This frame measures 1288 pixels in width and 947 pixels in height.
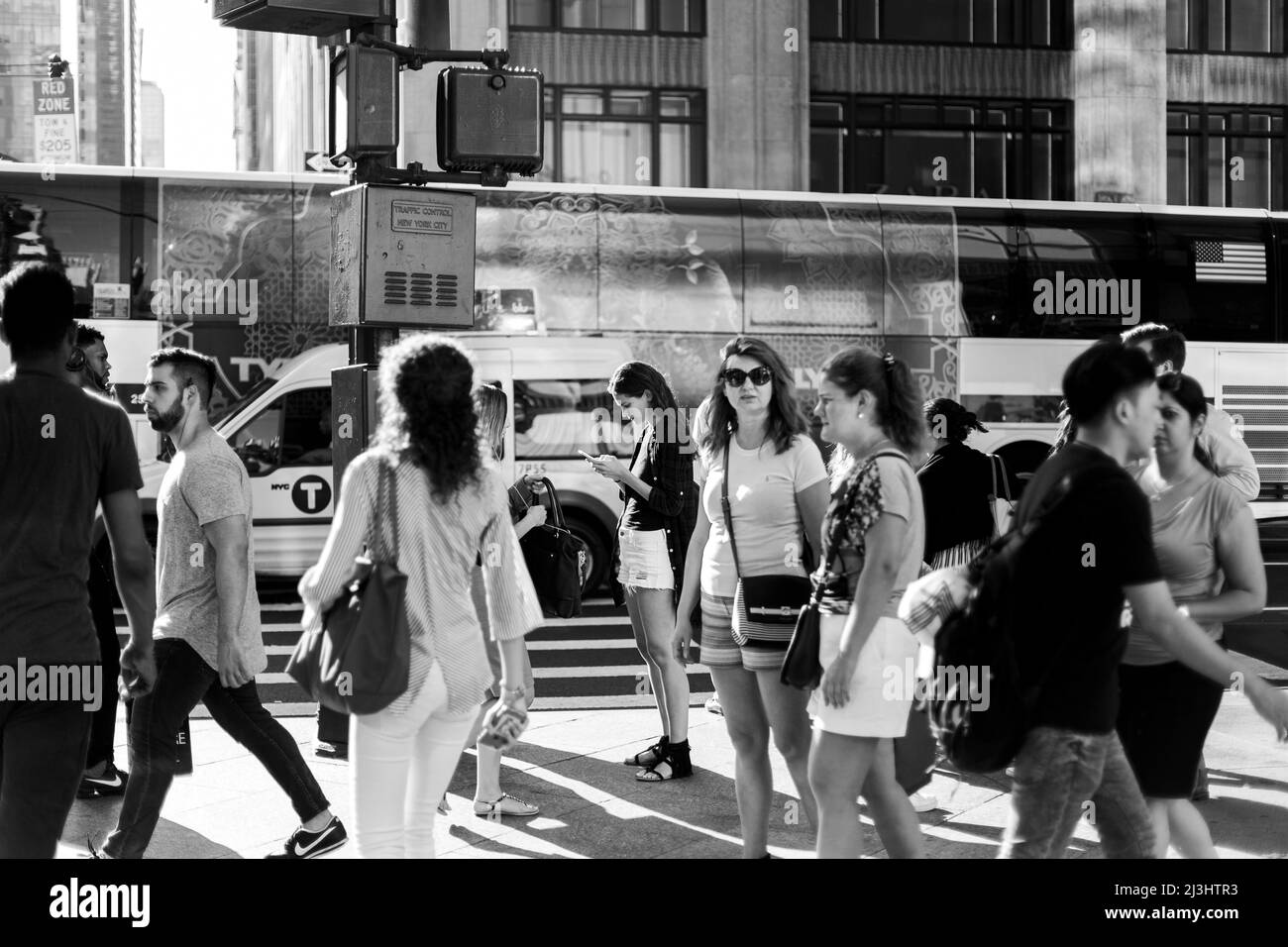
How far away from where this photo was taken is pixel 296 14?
615 centimetres

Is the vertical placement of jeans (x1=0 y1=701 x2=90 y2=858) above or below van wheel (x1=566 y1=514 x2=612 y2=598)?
above

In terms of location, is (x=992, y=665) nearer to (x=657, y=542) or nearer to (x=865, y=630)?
(x=865, y=630)

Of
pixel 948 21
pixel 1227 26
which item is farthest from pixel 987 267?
pixel 1227 26

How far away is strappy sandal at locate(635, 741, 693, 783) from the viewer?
666 centimetres

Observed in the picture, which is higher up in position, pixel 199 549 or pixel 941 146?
pixel 941 146

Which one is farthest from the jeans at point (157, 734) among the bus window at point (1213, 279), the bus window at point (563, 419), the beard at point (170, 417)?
the bus window at point (1213, 279)

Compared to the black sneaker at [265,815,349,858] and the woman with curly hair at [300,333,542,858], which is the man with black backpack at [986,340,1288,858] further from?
the black sneaker at [265,815,349,858]

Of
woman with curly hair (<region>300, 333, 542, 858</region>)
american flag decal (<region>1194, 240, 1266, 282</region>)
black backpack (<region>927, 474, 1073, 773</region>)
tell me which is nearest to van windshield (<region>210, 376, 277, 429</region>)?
american flag decal (<region>1194, 240, 1266, 282</region>)

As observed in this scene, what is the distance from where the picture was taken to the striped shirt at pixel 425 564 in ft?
12.4

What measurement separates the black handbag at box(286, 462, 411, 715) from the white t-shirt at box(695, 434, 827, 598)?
5.02 ft

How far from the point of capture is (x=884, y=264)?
15367 mm

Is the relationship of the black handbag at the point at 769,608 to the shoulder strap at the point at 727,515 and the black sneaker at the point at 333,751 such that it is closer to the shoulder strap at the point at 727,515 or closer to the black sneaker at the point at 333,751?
the shoulder strap at the point at 727,515

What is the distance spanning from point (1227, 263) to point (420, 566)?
46.3ft

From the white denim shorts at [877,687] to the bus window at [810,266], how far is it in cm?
1092
